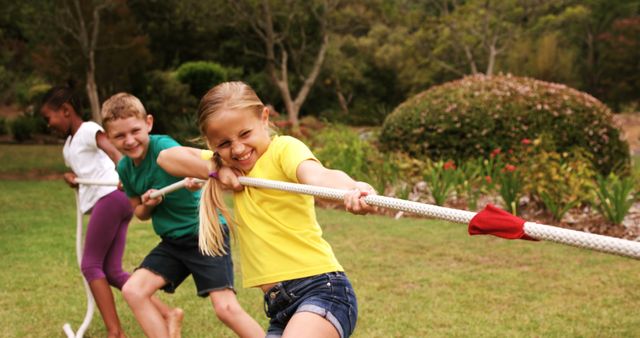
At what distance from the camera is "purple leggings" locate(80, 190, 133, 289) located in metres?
4.40

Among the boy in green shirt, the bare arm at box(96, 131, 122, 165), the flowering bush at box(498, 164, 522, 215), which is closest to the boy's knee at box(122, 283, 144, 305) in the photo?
the boy in green shirt

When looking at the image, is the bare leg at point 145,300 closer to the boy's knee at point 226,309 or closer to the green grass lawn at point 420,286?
the boy's knee at point 226,309

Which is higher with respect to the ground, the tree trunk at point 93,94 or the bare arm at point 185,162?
the bare arm at point 185,162

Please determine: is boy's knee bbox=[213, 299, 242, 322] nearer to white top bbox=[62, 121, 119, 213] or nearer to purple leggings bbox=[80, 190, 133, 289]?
purple leggings bbox=[80, 190, 133, 289]

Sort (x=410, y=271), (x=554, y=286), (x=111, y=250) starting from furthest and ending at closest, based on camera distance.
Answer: (x=410, y=271), (x=554, y=286), (x=111, y=250)

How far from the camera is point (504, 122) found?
33.4 ft

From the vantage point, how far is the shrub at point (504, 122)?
1006 centimetres

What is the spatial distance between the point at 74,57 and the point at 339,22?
11.8 metres

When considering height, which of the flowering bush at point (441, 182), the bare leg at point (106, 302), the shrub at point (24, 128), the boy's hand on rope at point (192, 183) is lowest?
the shrub at point (24, 128)

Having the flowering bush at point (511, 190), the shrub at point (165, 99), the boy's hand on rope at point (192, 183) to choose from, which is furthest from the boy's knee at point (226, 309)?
the shrub at point (165, 99)

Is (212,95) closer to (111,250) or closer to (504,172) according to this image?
(111,250)

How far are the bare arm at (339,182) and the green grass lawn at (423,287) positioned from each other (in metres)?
2.21

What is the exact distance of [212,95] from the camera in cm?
273

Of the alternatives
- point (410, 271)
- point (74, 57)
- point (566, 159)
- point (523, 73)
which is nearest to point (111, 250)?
point (410, 271)
